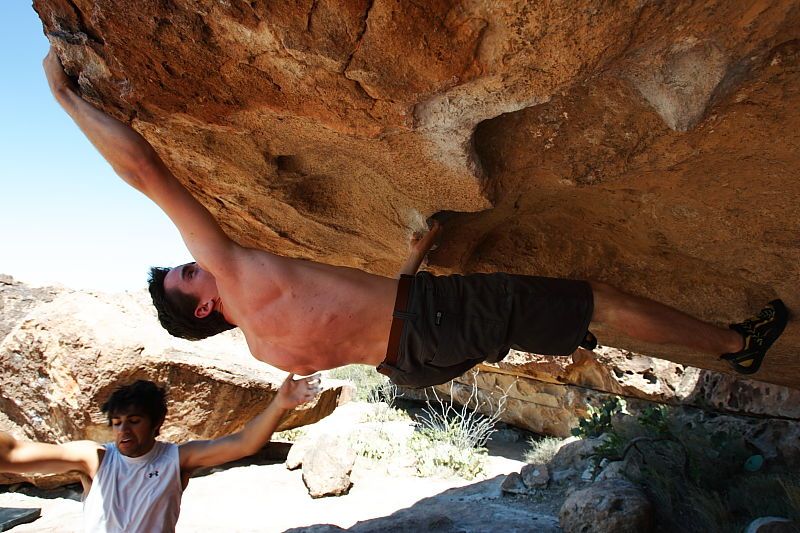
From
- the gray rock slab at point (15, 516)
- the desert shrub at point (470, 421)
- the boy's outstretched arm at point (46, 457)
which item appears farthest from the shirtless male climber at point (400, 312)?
the desert shrub at point (470, 421)

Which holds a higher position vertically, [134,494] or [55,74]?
[55,74]

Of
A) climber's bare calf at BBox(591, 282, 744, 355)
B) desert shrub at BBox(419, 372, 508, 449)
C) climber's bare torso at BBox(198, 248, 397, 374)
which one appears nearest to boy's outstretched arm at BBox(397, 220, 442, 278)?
climber's bare torso at BBox(198, 248, 397, 374)

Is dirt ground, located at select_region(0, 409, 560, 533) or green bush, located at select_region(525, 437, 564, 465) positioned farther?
green bush, located at select_region(525, 437, 564, 465)

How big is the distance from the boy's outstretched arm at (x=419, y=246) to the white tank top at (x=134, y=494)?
52.2 inches

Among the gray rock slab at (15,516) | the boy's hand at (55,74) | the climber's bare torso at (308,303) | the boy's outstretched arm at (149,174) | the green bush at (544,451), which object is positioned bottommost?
the gray rock slab at (15,516)

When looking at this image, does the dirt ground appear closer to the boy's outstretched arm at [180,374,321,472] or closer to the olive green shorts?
the boy's outstretched arm at [180,374,321,472]

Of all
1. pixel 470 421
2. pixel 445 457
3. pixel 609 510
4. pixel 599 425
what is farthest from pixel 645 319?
pixel 470 421

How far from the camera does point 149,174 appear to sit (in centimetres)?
192

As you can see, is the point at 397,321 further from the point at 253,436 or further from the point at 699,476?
the point at 699,476

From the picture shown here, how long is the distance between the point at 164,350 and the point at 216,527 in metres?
1.75

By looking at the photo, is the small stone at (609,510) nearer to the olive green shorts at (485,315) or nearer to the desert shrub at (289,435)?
the olive green shorts at (485,315)

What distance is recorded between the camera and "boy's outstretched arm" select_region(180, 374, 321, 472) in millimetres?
2527

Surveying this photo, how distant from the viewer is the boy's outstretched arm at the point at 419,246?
2681mm

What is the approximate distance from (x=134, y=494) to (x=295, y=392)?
2.49 feet
